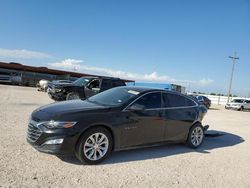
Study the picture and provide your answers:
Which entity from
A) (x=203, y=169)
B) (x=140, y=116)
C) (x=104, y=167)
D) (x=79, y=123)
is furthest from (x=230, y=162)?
(x=79, y=123)

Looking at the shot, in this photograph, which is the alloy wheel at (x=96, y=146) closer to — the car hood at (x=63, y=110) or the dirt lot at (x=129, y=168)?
the dirt lot at (x=129, y=168)

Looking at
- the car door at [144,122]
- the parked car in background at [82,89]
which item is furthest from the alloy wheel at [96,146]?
the parked car in background at [82,89]

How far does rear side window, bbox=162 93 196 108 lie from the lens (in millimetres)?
7219

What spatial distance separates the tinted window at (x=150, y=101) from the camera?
6581mm

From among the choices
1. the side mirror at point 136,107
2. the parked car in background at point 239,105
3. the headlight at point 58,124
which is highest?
the side mirror at point 136,107

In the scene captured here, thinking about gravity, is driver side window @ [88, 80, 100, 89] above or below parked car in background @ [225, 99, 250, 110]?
above

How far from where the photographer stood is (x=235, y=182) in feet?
17.7

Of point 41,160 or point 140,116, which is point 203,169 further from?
point 41,160

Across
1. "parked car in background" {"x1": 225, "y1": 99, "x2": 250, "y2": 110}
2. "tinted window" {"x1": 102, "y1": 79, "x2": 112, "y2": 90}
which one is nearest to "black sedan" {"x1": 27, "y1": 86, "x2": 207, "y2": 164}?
"tinted window" {"x1": 102, "y1": 79, "x2": 112, "y2": 90}

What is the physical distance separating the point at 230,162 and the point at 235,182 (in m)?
1.34

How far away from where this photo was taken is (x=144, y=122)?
642 cm

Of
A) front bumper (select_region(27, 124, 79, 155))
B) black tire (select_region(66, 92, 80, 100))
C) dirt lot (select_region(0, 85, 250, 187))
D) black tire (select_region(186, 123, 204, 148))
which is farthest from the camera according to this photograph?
black tire (select_region(66, 92, 80, 100))

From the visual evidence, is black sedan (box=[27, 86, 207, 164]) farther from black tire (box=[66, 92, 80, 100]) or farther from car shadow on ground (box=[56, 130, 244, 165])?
black tire (box=[66, 92, 80, 100])

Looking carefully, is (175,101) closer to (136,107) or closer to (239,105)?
(136,107)
